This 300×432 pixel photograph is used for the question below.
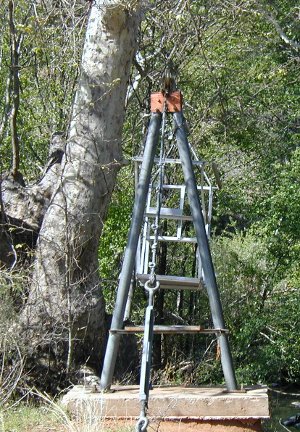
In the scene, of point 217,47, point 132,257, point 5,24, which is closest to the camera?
point 132,257

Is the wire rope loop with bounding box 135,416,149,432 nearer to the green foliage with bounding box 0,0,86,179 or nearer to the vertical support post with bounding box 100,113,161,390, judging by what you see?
the vertical support post with bounding box 100,113,161,390

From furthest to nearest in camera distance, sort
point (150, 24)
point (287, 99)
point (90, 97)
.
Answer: point (287, 99), point (150, 24), point (90, 97)

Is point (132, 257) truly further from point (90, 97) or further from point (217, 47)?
point (217, 47)

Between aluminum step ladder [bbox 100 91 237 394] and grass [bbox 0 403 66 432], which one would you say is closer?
grass [bbox 0 403 66 432]

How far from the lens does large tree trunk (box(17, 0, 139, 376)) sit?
30.8 feet

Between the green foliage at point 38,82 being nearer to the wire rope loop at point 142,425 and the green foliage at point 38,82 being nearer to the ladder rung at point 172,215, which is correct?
the ladder rung at point 172,215

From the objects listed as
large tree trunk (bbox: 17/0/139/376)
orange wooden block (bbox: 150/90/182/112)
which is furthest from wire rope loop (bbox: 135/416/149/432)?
large tree trunk (bbox: 17/0/139/376)

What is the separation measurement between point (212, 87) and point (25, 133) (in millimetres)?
4320

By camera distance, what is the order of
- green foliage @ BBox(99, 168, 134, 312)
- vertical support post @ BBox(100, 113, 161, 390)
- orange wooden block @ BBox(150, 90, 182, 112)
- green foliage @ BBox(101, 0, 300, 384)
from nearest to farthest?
1. vertical support post @ BBox(100, 113, 161, 390)
2. orange wooden block @ BBox(150, 90, 182, 112)
3. green foliage @ BBox(99, 168, 134, 312)
4. green foliage @ BBox(101, 0, 300, 384)

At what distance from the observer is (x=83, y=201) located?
9492 millimetres

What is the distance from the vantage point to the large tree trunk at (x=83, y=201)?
30.8 ft

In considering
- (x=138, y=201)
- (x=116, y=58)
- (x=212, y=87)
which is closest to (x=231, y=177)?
(x=212, y=87)

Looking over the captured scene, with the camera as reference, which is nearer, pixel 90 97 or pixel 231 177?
pixel 90 97

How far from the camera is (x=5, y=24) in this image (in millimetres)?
12789
